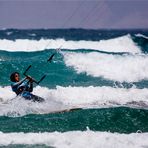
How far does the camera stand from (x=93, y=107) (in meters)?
13.0

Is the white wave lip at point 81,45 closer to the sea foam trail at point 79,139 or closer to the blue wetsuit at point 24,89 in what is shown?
the blue wetsuit at point 24,89

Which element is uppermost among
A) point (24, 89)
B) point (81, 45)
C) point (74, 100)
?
point (81, 45)

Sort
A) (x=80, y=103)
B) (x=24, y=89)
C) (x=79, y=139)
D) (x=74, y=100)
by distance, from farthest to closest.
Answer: (x=74, y=100), (x=80, y=103), (x=24, y=89), (x=79, y=139)

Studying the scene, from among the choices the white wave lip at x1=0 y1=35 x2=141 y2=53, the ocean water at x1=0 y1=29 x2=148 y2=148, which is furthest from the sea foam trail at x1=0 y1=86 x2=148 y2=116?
the white wave lip at x1=0 y1=35 x2=141 y2=53

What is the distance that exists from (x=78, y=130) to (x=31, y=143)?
1.71m

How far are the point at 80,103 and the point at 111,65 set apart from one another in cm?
1083

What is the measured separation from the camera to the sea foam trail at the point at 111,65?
74.0 ft

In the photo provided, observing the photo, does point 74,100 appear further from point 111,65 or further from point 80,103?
point 111,65

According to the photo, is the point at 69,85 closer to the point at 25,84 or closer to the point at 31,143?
the point at 25,84

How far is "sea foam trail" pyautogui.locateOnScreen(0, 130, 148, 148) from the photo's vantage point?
355 inches

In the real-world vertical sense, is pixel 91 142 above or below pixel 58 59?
below

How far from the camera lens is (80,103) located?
1528 centimetres

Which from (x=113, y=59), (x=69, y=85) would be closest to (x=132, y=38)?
(x=113, y=59)

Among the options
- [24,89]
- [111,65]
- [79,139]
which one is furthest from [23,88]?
[111,65]
